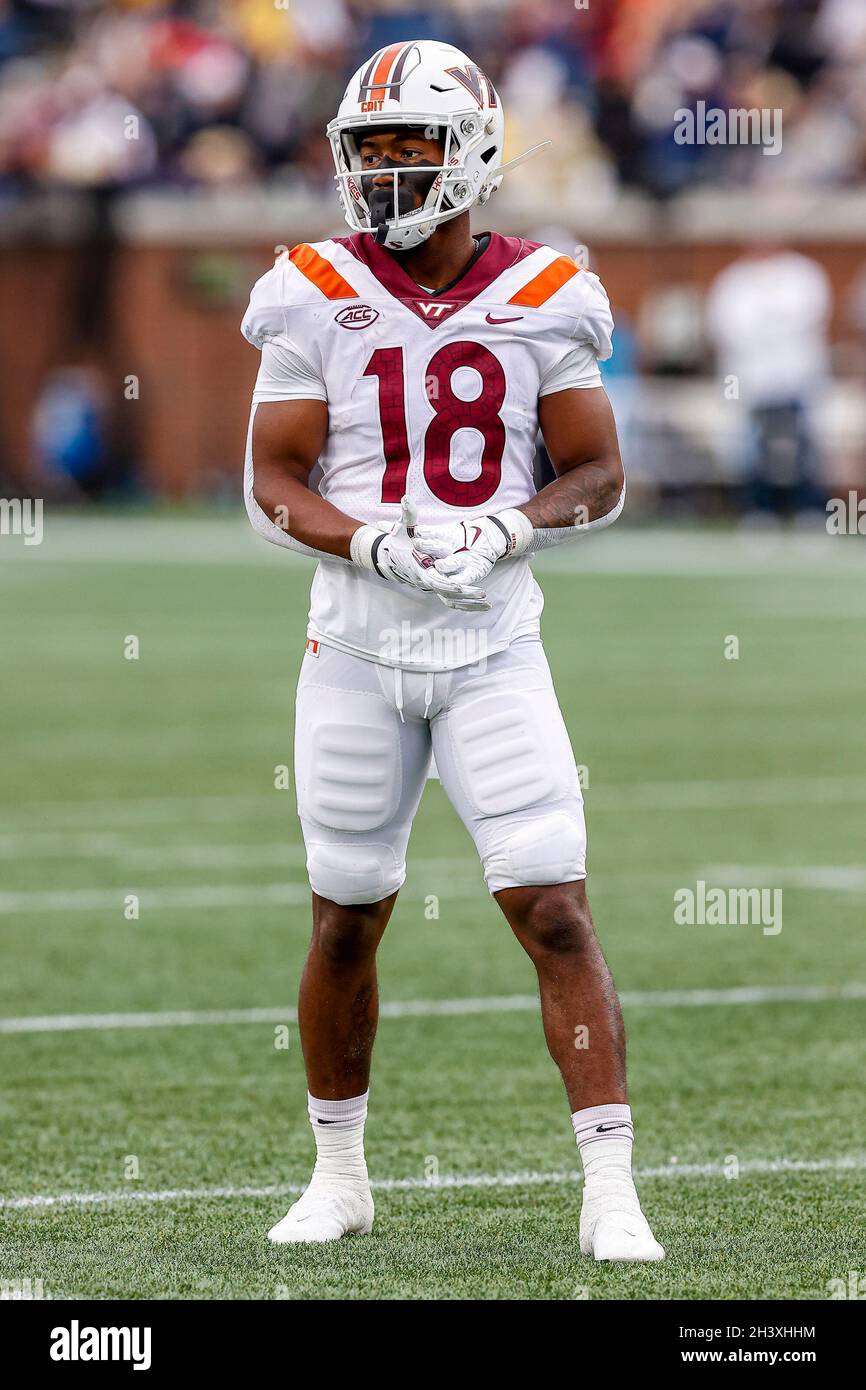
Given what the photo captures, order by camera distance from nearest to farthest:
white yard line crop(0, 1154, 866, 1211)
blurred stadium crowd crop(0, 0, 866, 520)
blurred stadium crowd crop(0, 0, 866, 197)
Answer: white yard line crop(0, 1154, 866, 1211) < blurred stadium crowd crop(0, 0, 866, 520) < blurred stadium crowd crop(0, 0, 866, 197)

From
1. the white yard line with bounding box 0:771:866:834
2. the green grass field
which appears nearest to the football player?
the green grass field

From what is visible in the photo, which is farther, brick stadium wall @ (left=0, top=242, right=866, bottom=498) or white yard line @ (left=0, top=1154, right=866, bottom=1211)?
brick stadium wall @ (left=0, top=242, right=866, bottom=498)

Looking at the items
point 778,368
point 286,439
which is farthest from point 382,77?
point 778,368

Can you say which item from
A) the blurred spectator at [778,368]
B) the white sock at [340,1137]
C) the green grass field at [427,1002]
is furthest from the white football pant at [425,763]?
the blurred spectator at [778,368]

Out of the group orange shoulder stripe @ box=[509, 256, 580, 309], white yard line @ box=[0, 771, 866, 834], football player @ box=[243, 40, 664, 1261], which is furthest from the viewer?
white yard line @ box=[0, 771, 866, 834]

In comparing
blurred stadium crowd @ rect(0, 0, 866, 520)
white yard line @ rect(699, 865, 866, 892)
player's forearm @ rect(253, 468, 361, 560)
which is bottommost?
white yard line @ rect(699, 865, 866, 892)

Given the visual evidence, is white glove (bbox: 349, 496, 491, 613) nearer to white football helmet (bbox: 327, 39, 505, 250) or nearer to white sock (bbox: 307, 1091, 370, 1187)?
white football helmet (bbox: 327, 39, 505, 250)

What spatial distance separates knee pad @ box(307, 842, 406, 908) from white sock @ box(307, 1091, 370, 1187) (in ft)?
1.35

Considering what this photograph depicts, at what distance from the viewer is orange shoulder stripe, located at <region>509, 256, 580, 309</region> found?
4.29 m

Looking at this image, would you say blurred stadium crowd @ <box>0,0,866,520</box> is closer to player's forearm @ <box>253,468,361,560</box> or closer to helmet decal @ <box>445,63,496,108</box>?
helmet decal @ <box>445,63,496,108</box>

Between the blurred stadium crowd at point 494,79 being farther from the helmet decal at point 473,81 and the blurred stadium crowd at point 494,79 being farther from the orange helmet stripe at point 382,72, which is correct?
the orange helmet stripe at point 382,72

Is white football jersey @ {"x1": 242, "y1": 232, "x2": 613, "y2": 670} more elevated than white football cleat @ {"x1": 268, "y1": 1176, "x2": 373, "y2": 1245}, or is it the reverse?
white football jersey @ {"x1": 242, "y1": 232, "x2": 613, "y2": 670}

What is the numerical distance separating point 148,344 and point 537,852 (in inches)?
814
